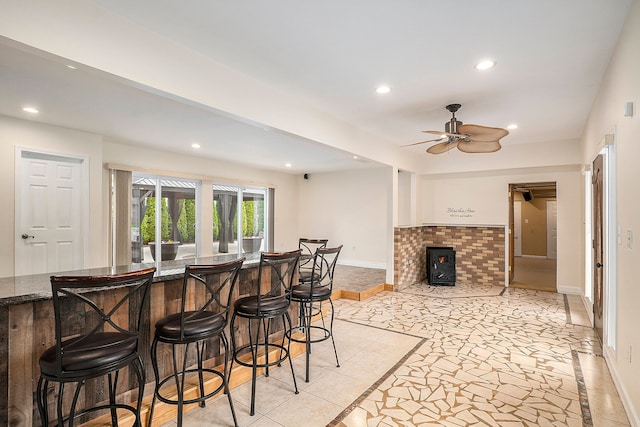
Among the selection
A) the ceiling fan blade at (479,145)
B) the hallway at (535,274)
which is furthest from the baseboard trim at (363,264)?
the ceiling fan blade at (479,145)

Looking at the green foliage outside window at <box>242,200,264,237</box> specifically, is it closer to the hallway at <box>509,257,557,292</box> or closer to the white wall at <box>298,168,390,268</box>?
the white wall at <box>298,168,390,268</box>

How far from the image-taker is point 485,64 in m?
2.93

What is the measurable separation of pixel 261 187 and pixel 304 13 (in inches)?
249

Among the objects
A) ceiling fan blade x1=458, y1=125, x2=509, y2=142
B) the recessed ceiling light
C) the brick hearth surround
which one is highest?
the recessed ceiling light

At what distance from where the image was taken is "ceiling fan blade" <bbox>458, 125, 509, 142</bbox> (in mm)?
3471

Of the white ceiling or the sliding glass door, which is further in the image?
the sliding glass door

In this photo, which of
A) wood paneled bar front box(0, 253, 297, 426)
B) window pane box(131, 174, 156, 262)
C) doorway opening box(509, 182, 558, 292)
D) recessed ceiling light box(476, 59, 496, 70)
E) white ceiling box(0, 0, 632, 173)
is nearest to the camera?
wood paneled bar front box(0, 253, 297, 426)

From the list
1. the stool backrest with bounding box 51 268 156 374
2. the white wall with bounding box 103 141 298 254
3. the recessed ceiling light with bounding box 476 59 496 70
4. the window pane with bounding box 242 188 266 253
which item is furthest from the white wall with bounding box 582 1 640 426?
the window pane with bounding box 242 188 266 253

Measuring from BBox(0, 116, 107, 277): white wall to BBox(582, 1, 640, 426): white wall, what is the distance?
6.11 metres

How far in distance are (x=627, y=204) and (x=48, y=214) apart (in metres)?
6.33

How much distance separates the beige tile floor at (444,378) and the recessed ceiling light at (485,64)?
2.73 metres

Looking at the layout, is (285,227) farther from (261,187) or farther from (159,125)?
(159,125)

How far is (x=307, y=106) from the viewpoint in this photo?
3898 millimetres

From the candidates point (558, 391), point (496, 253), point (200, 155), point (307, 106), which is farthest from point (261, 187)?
point (558, 391)
